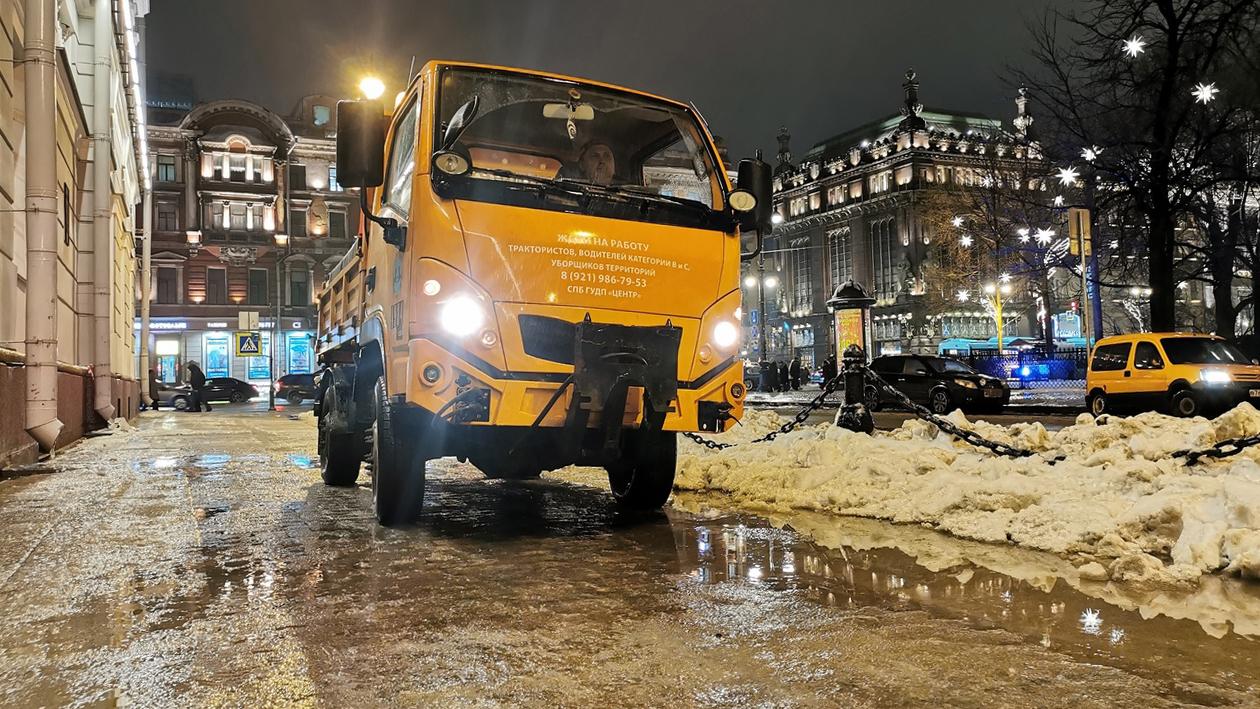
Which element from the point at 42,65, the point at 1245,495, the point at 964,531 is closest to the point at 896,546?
the point at 964,531

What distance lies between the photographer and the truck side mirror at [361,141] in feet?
18.7

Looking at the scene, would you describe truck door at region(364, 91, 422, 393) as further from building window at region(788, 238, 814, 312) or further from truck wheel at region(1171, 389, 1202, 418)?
building window at region(788, 238, 814, 312)

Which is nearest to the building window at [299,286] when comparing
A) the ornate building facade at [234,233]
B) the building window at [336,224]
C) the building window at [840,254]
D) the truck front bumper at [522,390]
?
the ornate building facade at [234,233]

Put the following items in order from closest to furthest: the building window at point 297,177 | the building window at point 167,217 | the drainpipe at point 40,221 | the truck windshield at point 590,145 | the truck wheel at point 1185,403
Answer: the truck windshield at point 590,145
the drainpipe at point 40,221
the truck wheel at point 1185,403
the building window at point 167,217
the building window at point 297,177

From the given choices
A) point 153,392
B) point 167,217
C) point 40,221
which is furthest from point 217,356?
point 40,221

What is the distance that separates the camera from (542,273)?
5.34m

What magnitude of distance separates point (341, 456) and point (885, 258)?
8600cm

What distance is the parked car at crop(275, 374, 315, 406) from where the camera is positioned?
124 ft

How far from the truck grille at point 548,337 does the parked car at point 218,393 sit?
→ 33629 millimetres

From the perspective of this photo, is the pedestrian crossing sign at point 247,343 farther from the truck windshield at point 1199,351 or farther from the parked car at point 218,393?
the truck windshield at point 1199,351

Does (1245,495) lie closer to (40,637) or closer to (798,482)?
(798,482)

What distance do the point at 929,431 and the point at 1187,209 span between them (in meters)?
20.7

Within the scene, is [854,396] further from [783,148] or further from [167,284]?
[783,148]

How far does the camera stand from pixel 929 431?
9477 mm
